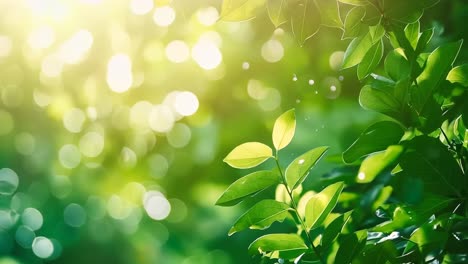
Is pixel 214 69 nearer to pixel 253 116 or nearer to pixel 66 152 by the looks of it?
→ pixel 253 116

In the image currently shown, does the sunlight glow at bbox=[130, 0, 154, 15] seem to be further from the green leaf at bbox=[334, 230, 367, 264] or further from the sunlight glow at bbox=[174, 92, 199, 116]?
the green leaf at bbox=[334, 230, 367, 264]

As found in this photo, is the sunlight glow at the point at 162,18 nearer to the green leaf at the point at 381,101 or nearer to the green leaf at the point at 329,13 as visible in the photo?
the green leaf at the point at 329,13

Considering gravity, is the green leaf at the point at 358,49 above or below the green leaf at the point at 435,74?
above

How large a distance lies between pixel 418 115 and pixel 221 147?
253cm

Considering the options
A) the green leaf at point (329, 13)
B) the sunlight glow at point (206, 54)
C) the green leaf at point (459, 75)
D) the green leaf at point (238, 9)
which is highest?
the sunlight glow at point (206, 54)

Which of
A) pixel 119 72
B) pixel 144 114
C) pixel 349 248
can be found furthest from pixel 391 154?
pixel 144 114

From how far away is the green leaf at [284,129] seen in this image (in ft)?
2.41

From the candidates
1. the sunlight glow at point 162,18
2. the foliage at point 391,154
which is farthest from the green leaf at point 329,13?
the sunlight glow at point 162,18

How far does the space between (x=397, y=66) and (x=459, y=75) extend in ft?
0.29

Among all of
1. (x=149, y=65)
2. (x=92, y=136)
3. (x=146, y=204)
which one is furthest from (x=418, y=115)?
(x=146, y=204)

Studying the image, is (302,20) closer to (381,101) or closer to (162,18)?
(381,101)

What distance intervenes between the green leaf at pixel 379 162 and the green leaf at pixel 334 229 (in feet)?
0.28

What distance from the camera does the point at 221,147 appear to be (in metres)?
3.17

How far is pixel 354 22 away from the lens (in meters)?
0.73
